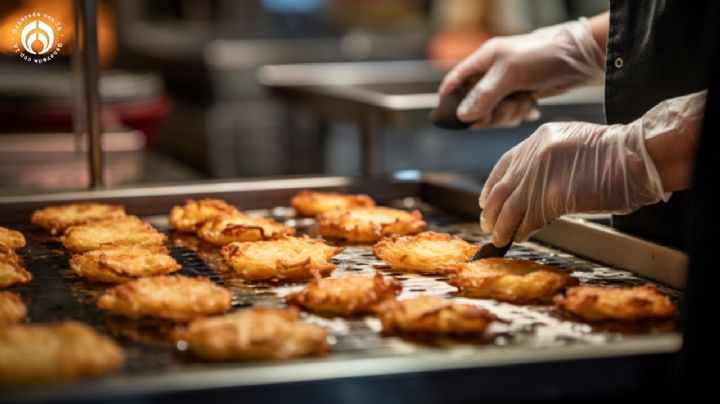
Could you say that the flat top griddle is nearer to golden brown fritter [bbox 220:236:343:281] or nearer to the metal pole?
golden brown fritter [bbox 220:236:343:281]

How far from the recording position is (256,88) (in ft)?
22.3

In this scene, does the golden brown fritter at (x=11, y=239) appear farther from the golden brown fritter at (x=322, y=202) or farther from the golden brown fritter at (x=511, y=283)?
the golden brown fritter at (x=511, y=283)

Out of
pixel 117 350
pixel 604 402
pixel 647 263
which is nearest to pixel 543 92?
pixel 647 263

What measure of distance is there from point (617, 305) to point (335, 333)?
0.51 meters

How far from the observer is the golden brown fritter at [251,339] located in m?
1.49

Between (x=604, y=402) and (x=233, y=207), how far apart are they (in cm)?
140

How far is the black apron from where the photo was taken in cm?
229

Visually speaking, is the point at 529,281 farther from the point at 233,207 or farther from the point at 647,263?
the point at 233,207

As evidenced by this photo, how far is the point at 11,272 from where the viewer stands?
1.93 metres

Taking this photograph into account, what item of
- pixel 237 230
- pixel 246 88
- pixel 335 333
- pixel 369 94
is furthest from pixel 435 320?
pixel 246 88

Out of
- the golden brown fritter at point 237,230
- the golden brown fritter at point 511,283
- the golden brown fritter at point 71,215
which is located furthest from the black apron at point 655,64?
the golden brown fritter at point 71,215

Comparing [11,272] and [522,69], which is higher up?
[522,69]

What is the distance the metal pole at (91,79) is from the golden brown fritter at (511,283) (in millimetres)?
1211

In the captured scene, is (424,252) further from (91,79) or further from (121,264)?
(91,79)
